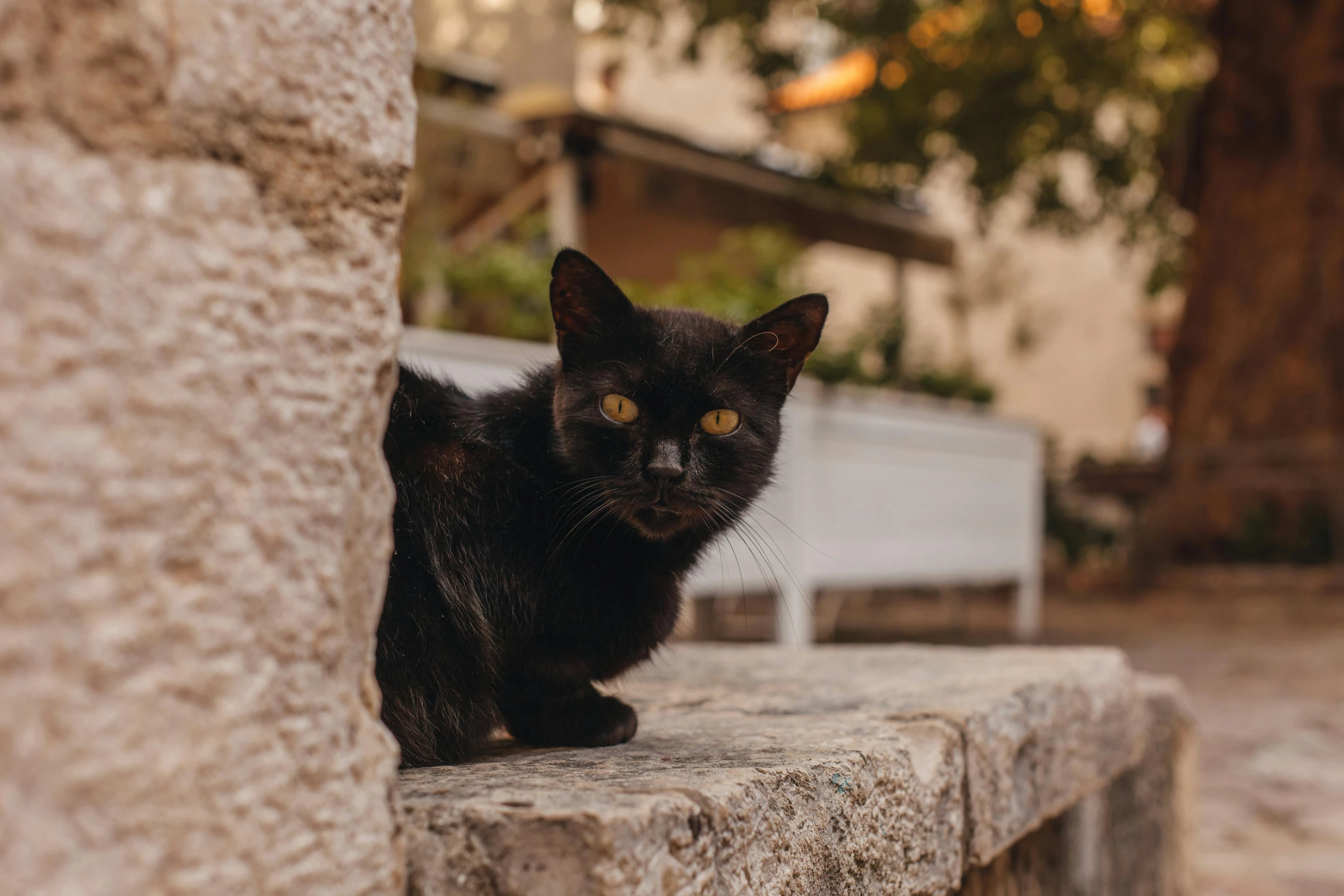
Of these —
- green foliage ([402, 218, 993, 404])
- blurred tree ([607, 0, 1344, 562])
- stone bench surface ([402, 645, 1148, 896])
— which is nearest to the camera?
stone bench surface ([402, 645, 1148, 896])

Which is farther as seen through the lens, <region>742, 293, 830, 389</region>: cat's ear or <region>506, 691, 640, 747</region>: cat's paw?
<region>742, 293, 830, 389</region>: cat's ear

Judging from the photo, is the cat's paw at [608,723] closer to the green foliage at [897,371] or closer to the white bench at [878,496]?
the white bench at [878,496]

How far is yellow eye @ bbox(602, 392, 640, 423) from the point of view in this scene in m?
1.24

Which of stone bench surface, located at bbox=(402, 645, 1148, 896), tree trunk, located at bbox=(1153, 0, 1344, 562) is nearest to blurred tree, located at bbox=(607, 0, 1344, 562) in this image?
tree trunk, located at bbox=(1153, 0, 1344, 562)

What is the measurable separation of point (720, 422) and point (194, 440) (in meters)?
0.74

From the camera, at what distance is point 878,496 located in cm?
460

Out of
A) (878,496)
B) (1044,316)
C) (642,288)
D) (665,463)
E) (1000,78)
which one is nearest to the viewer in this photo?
(665,463)

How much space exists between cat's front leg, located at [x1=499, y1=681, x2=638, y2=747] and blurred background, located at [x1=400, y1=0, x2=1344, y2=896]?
384 cm

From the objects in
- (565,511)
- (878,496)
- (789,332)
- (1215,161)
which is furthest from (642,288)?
(1215,161)

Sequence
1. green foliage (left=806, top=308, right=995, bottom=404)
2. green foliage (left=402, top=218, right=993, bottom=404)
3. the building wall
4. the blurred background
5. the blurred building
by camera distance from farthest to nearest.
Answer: the building wall < the blurred building < the blurred background < green foliage (left=806, top=308, right=995, bottom=404) < green foliage (left=402, top=218, right=993, bottom=404)

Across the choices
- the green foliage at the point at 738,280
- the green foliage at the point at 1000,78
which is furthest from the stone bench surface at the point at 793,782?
the green foliage at the point at 1000,78

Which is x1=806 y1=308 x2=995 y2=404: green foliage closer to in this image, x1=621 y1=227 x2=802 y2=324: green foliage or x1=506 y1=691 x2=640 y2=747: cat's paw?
x1=621 y1=227 x2=802 y2=324: green foliage

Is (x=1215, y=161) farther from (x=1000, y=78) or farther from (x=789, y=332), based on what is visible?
(x=789, y=332)

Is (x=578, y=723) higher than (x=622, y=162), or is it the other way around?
(x=622, y=162)
